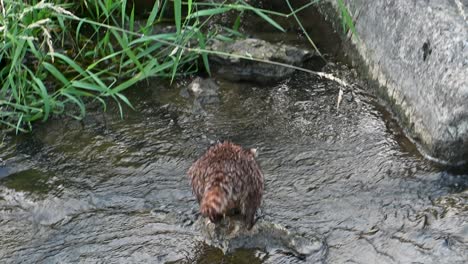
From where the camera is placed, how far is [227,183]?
442 centimetres

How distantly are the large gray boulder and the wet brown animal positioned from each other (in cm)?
139

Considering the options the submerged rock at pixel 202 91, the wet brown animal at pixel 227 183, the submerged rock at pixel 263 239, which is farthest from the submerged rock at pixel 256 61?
the submerged rock at pixel 263 239

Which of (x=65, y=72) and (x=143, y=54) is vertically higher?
(x=143, y=54)

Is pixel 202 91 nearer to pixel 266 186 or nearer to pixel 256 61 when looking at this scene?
pixel 256 61

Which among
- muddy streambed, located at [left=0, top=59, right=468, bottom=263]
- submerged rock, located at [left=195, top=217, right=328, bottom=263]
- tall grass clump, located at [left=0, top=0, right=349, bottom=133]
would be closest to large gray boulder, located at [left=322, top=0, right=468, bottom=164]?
muddy streambed, located at [left=0, top=59, right=468, bottom=263]

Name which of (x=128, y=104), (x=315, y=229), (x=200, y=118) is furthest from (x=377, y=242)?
(x=128, y=104)

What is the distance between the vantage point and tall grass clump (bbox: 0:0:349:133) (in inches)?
221

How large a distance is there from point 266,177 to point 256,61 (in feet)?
4.88

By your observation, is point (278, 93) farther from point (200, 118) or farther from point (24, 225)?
point (24, 225)

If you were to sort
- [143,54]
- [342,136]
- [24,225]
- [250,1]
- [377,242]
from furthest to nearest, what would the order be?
[250,1], [143,54], [342,136], [24,225], [377,242]

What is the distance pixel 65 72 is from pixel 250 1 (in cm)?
206

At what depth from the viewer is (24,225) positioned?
489cm

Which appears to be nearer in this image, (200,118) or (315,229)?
(315,229)

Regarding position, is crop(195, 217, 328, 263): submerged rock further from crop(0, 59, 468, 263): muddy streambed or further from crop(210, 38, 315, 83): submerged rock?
crop(210, 38, 315, 83): submerged rock
